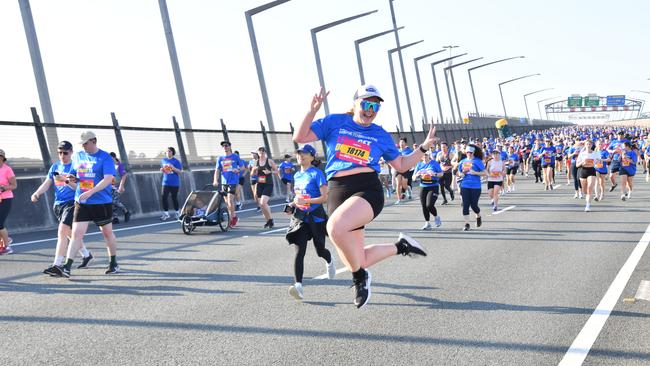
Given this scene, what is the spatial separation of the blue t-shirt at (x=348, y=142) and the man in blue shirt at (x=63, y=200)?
161 inches

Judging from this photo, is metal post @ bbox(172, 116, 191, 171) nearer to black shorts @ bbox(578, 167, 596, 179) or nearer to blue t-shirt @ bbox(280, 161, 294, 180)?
blue t-shirt @ bbox(280, 161, 294, 180)

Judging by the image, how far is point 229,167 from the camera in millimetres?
15320

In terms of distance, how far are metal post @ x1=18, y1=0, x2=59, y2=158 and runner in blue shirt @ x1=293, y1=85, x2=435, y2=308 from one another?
40.7 ft

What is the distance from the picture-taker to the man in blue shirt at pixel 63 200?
27.9 feet

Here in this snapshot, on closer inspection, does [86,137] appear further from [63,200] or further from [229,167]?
[229,167]

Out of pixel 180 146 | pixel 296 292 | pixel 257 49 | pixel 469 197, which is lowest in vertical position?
pixel 469 197

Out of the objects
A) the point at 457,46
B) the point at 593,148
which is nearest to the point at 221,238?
the point at 593,148

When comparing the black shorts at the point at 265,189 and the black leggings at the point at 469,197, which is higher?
the black shorts at the point at 265,189

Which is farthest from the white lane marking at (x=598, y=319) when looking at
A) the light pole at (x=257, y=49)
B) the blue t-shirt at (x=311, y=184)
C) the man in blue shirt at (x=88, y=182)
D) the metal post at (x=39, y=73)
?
the light pole at (x=257, y=49)

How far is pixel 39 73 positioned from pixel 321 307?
1241 cm

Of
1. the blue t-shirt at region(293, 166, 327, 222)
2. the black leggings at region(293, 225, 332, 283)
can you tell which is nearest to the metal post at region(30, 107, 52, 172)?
the blue t-shirt at region(293, 166, 327, 222)

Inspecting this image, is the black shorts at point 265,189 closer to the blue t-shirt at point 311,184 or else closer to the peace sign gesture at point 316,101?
the blue t-shirt at point 311,184

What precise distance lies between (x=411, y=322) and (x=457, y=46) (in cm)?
5564

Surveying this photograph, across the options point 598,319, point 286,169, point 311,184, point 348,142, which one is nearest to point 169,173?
point 286,169
